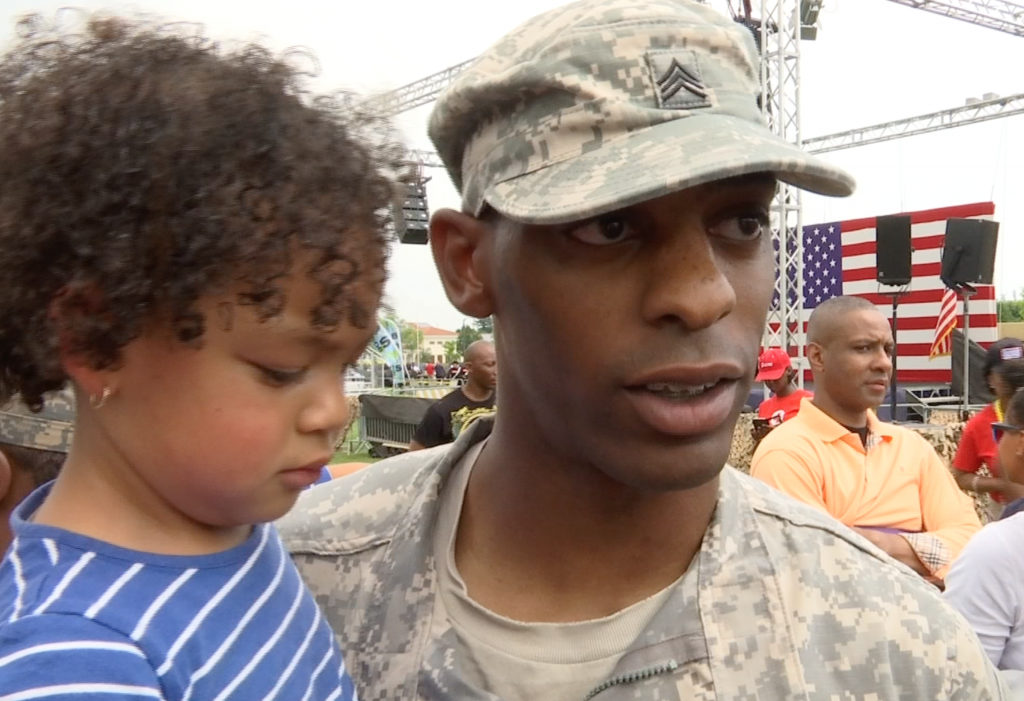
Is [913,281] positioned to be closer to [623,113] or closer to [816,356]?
[816,356]

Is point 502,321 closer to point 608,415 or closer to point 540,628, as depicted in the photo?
point 608,415

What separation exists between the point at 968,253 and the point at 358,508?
33.5 feet

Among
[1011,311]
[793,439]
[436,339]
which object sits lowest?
[436,339]

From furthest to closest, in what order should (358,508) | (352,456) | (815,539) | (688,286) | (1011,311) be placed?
1. (1011,311)
2. (352,456)
3. (358,508)
4. (815,539)
5. (688,286)

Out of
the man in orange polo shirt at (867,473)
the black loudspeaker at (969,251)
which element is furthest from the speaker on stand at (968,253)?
the man in orange polo shirt at (867,473)

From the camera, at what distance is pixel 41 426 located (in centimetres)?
168

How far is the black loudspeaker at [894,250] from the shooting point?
10.2 metres

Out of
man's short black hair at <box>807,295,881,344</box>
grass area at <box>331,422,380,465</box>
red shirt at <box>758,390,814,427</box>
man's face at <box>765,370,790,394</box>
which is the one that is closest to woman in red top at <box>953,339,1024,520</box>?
red shirt at <box>758,390,814,427</box>

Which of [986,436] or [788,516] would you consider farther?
[986,436]

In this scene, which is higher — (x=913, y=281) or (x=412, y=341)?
(x=913, y=281)

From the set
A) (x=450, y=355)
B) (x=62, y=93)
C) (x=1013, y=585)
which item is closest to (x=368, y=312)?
(x=62, y=93)

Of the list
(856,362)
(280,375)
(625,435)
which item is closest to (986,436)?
(856,362)

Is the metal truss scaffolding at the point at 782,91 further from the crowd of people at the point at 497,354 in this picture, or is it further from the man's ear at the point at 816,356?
the crowd of people at the point at 497,354

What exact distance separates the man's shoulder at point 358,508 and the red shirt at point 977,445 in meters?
5.07
